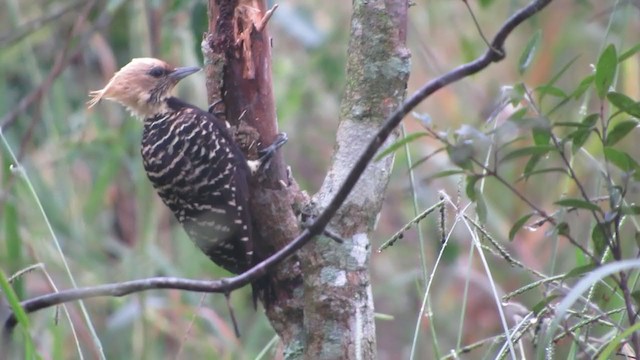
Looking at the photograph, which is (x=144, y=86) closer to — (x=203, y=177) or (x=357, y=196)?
(x=203, y=177)

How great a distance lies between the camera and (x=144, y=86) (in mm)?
3439

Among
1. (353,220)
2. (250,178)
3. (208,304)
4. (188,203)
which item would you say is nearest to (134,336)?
(208,304)

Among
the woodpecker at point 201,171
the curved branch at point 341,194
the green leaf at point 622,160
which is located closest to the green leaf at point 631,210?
the green leaf at point 622,160

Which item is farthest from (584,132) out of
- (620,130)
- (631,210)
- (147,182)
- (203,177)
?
(147,182)

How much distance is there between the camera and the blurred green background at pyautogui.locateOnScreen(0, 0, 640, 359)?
398 cm

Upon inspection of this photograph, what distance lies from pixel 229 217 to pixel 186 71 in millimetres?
741

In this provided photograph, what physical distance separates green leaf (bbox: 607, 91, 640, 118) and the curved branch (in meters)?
0.24

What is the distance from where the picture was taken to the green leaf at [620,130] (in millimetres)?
1759

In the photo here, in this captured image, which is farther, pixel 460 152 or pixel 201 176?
pixel 201 176

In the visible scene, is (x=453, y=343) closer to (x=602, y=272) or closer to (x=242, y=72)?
(x=242, y=72)

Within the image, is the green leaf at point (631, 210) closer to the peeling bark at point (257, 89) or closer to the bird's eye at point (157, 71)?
the peeling bark at point (257, 89)

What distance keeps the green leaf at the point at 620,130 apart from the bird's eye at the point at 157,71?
2018mm

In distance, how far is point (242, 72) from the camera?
270 cm

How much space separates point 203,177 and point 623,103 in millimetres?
1630
